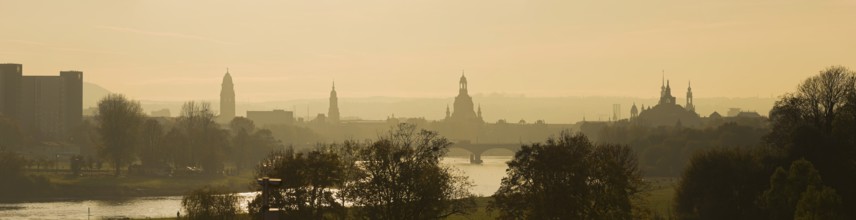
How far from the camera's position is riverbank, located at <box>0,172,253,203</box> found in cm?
12738

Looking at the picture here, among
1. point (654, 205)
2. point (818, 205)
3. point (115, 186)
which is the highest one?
point (818, 205)

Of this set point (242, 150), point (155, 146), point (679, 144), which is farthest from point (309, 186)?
point (242, 150)

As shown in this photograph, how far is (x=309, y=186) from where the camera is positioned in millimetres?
63938

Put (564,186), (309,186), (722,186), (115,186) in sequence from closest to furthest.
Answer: (564,186) → (309,186) → (722,186) → (115,186)

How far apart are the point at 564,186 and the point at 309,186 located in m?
12.5

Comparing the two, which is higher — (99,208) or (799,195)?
(799,195)

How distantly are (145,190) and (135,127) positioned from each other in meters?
19.2

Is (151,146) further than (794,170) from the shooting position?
Yes

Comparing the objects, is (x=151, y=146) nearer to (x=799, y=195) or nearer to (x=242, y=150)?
(x=242, y=150)

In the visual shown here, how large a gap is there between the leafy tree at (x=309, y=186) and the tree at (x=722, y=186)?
22282mm

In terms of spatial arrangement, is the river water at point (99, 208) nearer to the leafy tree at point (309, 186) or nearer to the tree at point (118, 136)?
the tree at point (118, 136)

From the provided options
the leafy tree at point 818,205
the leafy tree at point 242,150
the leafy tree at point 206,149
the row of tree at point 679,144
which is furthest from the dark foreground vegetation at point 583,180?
the leafy tree at point 242,150

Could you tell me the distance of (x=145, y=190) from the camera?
134750mm

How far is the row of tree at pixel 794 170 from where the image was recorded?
61344 millimetres
